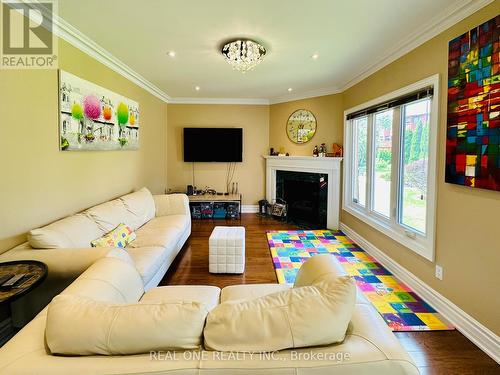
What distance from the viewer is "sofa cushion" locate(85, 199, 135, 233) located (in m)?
3.00

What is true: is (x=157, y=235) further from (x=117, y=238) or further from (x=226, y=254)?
(x=226, y=254)

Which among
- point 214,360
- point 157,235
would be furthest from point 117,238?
point 214,360

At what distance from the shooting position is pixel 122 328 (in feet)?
3.30

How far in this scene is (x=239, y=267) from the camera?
3414 mm

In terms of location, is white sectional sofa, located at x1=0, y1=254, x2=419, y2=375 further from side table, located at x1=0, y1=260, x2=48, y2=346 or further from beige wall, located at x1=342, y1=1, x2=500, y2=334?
beige wall, located at x1=342, y1=1, x2=500, y2=334

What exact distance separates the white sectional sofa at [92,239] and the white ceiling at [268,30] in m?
1.84

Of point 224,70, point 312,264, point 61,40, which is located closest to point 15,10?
point 61,40

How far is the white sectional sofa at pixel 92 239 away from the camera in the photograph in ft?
6.91

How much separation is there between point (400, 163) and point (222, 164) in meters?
4.01

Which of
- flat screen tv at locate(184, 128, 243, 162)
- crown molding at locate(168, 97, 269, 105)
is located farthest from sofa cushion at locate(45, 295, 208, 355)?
crown molding at locate(168, 97, 269, 105)

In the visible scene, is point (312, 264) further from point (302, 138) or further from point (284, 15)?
point (302, 138)

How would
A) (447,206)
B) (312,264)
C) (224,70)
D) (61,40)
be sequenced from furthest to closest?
(224,70)
(61,40)
(447,206)
(312,264)

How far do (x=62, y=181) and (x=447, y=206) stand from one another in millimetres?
3606

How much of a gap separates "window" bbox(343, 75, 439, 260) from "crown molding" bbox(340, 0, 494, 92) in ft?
1.34
